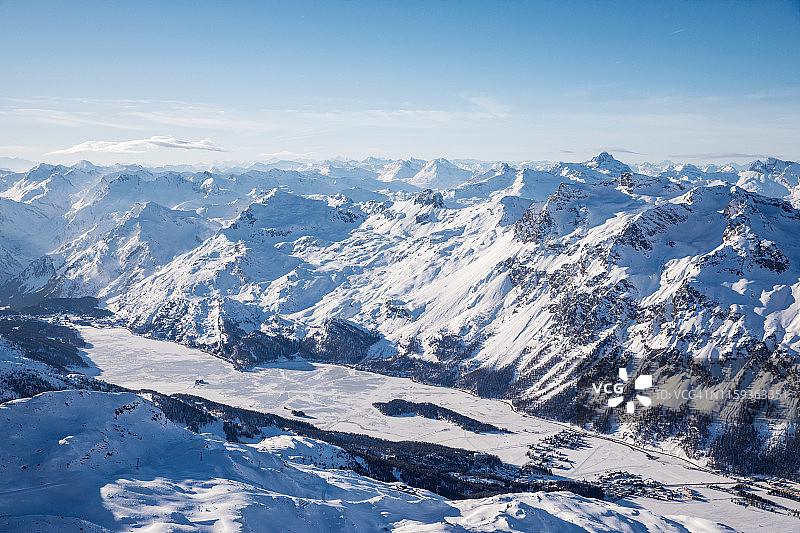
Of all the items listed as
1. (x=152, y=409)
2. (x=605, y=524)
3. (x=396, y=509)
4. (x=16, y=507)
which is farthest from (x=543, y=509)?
(x=16, y=507)

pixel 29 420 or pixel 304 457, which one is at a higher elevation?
pixel 29 420

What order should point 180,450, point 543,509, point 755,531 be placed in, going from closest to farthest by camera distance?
point 180,450
point 543,509
point 755,531

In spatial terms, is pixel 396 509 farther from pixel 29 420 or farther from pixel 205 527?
pixel 29 420

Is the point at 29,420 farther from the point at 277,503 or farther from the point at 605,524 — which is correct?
the point at 605,524

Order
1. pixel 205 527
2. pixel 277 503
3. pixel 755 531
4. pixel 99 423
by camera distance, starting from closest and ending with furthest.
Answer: pixel 205 527
pixel 277 503
pixel 99 423
pixel 755 531

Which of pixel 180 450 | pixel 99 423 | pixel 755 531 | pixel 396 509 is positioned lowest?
pixel 755 531

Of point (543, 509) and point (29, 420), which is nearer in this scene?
point (29, 420)

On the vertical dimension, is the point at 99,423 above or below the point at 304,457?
above

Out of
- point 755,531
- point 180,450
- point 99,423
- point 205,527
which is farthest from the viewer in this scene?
point 755,531

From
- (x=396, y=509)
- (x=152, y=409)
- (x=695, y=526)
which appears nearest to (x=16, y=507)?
(x=152, y=409)
